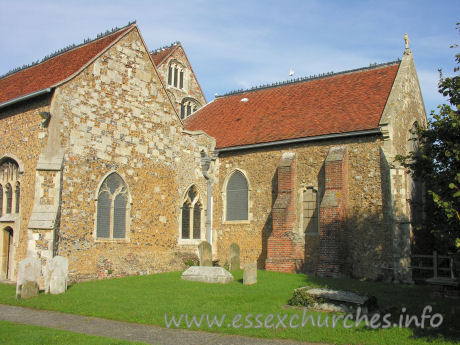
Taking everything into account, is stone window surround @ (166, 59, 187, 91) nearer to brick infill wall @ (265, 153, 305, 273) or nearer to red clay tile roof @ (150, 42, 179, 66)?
red clay tile roof @ (150, 42, 179, 66)

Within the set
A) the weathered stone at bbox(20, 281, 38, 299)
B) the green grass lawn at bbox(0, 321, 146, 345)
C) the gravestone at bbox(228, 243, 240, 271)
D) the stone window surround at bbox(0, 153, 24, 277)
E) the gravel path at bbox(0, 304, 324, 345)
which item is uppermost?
the stone window surround at bbox(0, 153, 24, 277)

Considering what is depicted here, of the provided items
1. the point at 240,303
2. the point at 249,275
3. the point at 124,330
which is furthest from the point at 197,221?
the point at 124,330

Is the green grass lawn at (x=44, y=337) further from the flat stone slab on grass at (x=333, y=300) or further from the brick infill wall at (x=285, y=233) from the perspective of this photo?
the brick infill wall at (x=285, y=233)

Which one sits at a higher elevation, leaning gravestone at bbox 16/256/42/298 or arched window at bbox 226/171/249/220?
arched window at bbox 226/171/249/220

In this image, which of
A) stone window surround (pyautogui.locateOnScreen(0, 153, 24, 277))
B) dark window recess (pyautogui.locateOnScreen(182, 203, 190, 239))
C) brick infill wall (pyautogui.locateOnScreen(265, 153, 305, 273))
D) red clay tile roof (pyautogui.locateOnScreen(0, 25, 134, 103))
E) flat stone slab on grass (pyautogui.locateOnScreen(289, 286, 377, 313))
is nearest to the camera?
flat stone slab on grass (pyautogui.locateOnScreen(289, 286, 377, 313))

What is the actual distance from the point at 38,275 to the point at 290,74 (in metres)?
21.6

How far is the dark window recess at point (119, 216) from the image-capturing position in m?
18.5

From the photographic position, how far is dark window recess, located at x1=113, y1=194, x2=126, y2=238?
727 inches

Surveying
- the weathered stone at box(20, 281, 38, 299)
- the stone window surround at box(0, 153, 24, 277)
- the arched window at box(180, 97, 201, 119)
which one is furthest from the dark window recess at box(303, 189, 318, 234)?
the arched window at box(180, 97, 201, 119)

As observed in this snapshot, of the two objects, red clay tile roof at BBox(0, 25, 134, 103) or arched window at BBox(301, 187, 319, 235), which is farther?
arched window at BBox(301, 187, 319, 235)

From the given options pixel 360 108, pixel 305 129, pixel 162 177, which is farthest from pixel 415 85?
pixel 162 177

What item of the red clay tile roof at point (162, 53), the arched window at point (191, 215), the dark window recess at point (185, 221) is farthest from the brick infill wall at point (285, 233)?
the red clay tile roof at point (162, 53)

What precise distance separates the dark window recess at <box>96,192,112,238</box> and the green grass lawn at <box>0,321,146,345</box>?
26.6 feet

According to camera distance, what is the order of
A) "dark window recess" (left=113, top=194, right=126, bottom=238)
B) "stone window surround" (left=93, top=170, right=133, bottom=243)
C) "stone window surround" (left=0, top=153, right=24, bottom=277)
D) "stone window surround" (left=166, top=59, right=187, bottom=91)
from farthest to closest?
1. "stone window surround" (left=166, top=59, right=187, bottom=91)
2. "dark window recess" (left=113, top=194, right=126, bottom=238)
3. "stone window surround" (left=93, top=170, right=133, bottom=243)
4. "stone window surround" (left=0, top=153, right=24, bottom=277)
